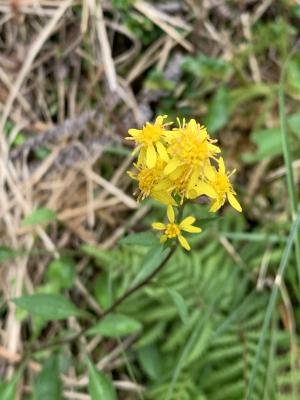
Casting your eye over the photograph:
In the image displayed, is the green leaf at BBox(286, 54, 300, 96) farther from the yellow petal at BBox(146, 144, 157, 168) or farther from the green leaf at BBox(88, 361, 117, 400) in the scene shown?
the green leaf at BBox(88, 361, 117, 400)

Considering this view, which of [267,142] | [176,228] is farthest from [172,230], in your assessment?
[267,142]

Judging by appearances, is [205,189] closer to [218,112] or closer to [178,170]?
[178,170]

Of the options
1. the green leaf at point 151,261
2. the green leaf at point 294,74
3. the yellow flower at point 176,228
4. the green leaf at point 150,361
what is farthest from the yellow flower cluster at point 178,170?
the green leaf at point 294,74

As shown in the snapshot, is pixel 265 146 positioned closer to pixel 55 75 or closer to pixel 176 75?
pixel 176 75

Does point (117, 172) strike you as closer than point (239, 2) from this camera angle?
Yes

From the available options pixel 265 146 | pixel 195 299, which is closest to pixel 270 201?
pixel 265 146

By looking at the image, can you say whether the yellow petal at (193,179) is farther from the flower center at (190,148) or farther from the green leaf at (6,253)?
the green leaf at (6,253)
